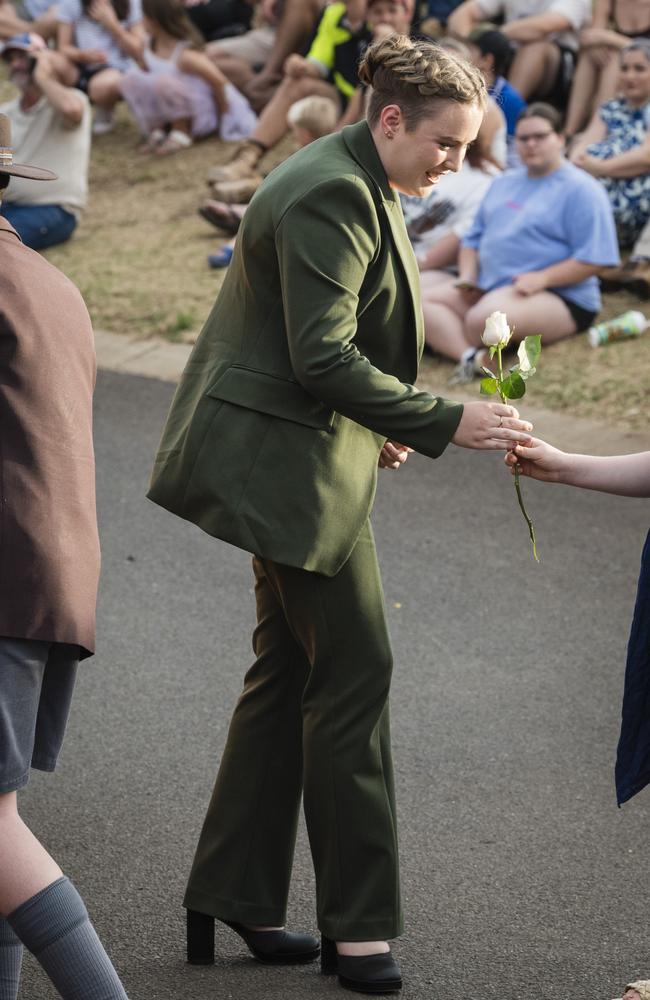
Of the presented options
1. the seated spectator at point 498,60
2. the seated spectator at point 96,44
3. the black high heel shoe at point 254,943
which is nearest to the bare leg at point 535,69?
the seated spectator at point 498,60

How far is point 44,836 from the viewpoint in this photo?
387 cm

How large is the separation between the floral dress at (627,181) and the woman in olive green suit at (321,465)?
6.47 metres

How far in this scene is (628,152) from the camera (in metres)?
9.09

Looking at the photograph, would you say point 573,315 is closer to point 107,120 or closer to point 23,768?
point 23,768

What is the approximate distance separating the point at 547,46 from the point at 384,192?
8315 millimetres

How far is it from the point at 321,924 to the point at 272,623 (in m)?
0.68

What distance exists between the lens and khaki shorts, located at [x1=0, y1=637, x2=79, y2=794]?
102 inches

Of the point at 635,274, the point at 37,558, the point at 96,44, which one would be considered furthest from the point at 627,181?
the point at 37,558

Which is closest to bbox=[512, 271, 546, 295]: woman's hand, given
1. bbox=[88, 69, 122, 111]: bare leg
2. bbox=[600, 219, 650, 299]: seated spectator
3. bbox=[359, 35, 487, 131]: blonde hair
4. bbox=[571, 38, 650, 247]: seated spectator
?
bbox=[600, 219, 650, 299]: seated spectator

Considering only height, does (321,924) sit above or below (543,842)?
above

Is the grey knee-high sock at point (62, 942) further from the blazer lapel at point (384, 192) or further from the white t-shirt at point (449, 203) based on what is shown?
the white t-shirt at point (449, 203)

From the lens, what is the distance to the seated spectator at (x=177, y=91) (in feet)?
39.6

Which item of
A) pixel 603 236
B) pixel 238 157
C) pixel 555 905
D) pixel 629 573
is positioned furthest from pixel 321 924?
pixel 238 157

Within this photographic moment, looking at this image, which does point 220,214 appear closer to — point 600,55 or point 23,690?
point 600,55
